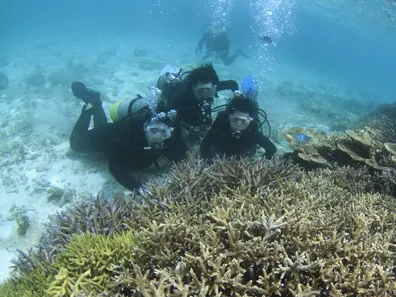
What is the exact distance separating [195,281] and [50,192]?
573 centimetres

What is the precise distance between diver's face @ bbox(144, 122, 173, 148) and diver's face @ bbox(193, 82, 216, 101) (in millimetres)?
1648

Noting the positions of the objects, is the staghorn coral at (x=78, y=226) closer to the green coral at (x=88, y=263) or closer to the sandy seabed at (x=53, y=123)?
the green coral at (x=88, y=263)

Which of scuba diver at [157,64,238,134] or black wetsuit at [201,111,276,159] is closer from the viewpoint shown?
black wetsuit at [201,111,276,159]

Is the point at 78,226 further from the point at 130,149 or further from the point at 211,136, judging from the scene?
the point at 211,136

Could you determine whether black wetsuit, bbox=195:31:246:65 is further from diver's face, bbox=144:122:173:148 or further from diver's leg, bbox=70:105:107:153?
diver's face, bbox=144:122:173:148

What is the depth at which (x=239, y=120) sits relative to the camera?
639 centimetres

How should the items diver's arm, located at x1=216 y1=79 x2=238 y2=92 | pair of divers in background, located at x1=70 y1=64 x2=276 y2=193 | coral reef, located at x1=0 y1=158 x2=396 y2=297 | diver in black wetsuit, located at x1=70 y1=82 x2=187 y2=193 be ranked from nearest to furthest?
coral reef, located at x1=0 y1=158 x2=396 y2=297 → diver in black wetsuit, located at x1=70 y1=82 x2=187 y2=193 → pair of divers in background, located at x1=70 y1=64 x2=276 y2=193 → diver's arm, located at x1=216 y1=79 x2=238 y2=92

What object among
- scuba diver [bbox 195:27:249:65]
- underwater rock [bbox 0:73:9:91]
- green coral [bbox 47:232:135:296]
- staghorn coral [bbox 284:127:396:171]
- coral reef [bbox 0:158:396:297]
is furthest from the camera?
scuba diver [bbox 195:27:249:65]

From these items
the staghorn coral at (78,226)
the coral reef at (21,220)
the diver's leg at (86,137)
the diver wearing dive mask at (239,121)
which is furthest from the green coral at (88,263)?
the diver's leg at (86,137)

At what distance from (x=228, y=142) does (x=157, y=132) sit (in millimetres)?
1865

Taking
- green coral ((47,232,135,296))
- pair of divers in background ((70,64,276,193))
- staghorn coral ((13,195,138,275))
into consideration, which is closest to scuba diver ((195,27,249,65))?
pair of divers in background ((70,64,276,193))

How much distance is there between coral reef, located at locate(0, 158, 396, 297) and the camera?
2.54 m

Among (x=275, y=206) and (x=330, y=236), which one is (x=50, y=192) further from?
(x=330, y=236)

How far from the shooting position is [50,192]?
710cm
